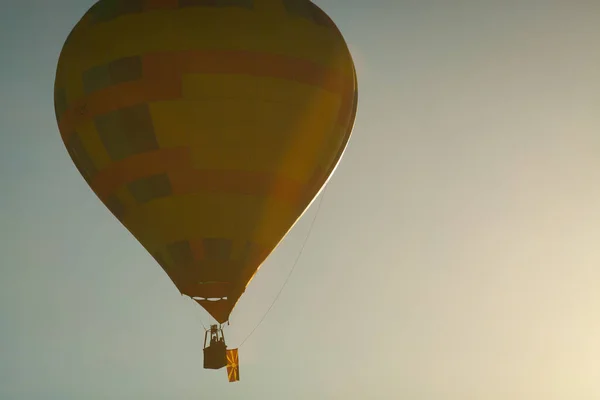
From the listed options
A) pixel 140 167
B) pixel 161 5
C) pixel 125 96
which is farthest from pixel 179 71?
pixel 140 167

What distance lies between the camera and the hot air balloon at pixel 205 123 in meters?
19.7

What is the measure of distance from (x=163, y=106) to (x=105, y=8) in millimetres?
2568

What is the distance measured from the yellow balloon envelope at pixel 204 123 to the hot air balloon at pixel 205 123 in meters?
0.02

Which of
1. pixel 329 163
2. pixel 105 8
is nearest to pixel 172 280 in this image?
pixel 329 163

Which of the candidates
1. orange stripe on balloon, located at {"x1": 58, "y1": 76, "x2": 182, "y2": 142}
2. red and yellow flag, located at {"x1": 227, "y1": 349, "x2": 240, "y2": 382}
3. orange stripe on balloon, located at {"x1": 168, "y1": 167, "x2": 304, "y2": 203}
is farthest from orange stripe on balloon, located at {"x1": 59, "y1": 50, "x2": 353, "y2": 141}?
red and yellow flag, located at {"x1": 227, "y1": 349, "x2": 240, "y2": 382}

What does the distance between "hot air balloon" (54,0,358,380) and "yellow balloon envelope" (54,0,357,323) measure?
Result: 19mm

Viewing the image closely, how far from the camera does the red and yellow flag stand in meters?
20.8

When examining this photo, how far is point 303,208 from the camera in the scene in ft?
69.1

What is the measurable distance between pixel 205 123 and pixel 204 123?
18 mm

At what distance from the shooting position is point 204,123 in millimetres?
19594

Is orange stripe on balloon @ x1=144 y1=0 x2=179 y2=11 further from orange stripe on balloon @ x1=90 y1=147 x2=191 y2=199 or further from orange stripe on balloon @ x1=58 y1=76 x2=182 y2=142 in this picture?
orange stripe on balloon @ x1=90 y1=147 x2=191 y2=199

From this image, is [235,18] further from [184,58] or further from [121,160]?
[121,160]

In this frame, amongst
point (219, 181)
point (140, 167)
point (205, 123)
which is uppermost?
point (205, 123)

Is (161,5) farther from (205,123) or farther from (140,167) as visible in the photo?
(140,167)
